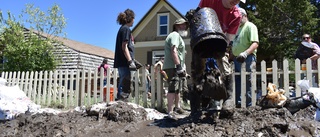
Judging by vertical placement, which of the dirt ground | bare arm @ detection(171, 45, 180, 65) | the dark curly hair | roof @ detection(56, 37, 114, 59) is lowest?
the dirt ground

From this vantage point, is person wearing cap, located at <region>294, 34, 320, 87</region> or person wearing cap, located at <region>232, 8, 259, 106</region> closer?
person wearing cap, located at <region>232, 8, 259, 106</region>

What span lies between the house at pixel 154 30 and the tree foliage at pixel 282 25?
608cm

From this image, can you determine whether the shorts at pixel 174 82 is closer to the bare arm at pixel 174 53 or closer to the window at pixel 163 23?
the bare arm at pixel 174 53

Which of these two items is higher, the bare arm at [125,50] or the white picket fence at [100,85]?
the bare arm at [125,50]

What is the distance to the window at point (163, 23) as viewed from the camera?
1980 cm

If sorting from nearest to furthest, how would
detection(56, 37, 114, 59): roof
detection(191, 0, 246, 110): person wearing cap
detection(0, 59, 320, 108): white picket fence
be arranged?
detection(191, 0, 246, 110): person wearing cap, detection(0, 59, 320, 108): white picket fence, detection(56, 37, 114, 59): roof

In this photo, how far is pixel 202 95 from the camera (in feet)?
10.8

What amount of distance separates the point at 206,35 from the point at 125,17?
314cm

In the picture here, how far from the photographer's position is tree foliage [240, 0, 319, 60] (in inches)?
806

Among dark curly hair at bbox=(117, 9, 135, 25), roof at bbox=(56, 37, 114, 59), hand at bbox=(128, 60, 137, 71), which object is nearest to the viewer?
hand at bbox=(128, 60, 137, 71)

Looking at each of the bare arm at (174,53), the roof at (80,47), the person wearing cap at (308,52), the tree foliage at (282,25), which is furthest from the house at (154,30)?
the bare arm at (174,53)

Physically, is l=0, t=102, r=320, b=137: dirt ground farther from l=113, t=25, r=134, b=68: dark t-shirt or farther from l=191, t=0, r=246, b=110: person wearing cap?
l=113, t=25, r=134, b=68: dark t-shirt

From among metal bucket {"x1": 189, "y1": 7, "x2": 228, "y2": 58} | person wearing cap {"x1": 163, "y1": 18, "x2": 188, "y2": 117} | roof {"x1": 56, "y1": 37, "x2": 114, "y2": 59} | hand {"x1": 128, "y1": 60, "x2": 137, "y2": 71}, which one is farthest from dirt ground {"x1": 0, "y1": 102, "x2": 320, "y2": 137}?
roof {"x1": 56, "y1": 37, "x2": 114, "y2": 59}

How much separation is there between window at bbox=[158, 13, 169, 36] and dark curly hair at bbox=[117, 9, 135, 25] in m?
14.1
